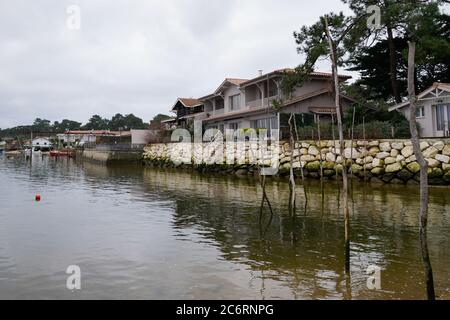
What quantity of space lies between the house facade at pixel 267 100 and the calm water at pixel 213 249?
14785mm

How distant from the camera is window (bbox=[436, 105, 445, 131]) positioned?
74.7ft

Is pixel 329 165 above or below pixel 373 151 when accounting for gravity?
below

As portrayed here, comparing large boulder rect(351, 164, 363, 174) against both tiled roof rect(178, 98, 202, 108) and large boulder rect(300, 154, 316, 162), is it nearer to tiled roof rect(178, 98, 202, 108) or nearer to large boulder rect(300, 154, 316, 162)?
large boulder rect(300, 154, 316, 162)

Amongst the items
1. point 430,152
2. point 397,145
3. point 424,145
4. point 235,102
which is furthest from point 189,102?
point 430,152

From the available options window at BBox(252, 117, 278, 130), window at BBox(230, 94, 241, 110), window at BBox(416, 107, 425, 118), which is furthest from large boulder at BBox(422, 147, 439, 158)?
window at BBox(230, 94, 241, 110)

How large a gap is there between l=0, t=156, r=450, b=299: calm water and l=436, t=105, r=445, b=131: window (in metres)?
8.21

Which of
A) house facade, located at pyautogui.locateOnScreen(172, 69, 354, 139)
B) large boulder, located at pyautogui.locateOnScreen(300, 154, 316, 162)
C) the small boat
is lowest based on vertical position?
large boulder, located at pyautogui.locateOnScreen(300, 154, 316, 162)

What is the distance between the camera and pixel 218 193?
1942cm

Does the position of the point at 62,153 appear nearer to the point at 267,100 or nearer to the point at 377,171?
the point at 267,100

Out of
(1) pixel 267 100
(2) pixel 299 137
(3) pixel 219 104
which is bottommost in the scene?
(2) pixel 299 137

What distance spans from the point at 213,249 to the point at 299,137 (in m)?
19.3

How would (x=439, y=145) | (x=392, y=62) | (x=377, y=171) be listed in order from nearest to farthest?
(x=439, y=145) < (x=377, y=171) < (x=392, y=62)

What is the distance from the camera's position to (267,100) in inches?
1330

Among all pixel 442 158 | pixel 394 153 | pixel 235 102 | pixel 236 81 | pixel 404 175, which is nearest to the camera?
pixel 442 158
